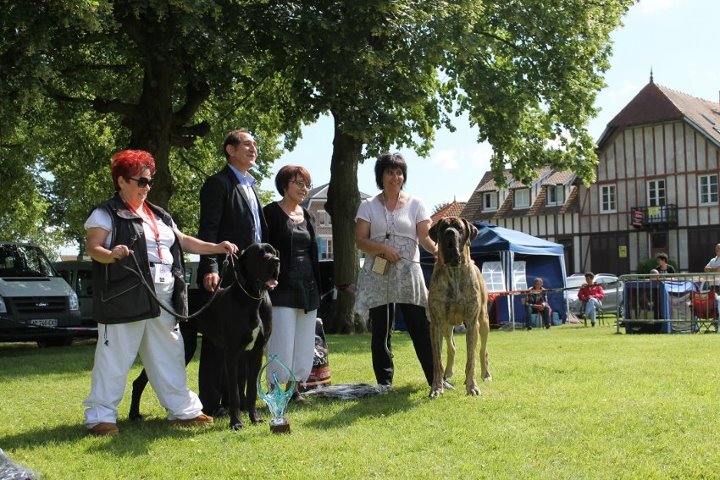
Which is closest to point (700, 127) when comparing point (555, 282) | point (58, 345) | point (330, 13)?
point (555, 282)

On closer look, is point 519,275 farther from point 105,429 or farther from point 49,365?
point 105,429

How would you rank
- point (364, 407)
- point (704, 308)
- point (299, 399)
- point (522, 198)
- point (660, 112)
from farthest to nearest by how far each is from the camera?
point (522, 198) → point (660, 112) → point (704, 308) → point (299, 399) → point (364, 407)

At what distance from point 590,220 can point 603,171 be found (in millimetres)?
2905

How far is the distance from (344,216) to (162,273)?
41.8ft

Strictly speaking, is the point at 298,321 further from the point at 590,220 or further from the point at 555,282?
the point at 590,220

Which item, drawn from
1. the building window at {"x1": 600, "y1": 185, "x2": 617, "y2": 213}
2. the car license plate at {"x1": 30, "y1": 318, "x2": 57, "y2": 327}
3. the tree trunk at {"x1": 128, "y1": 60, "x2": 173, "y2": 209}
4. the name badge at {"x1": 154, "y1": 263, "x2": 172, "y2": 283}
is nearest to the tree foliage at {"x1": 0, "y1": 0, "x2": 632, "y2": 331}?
the tree trunk at {"x1": 128, "y1": 60, "x2": 173, "y2": 209}

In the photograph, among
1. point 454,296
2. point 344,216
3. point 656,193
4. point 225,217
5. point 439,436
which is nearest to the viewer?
point 439,436

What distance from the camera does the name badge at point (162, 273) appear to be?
5691 millimetres

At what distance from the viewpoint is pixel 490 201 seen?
5322cm

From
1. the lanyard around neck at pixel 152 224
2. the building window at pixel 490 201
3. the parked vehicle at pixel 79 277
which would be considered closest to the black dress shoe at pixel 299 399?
the lanyard around neck at pixel 152 224

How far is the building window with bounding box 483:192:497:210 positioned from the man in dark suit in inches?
1864

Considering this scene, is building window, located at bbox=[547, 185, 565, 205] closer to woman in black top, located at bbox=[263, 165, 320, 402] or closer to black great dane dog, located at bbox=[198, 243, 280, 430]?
woman in black top, located at bbox=[263, 165, 320, 402]

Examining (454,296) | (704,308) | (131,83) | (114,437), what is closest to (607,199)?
(704,308)

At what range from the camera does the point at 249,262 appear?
566cm
